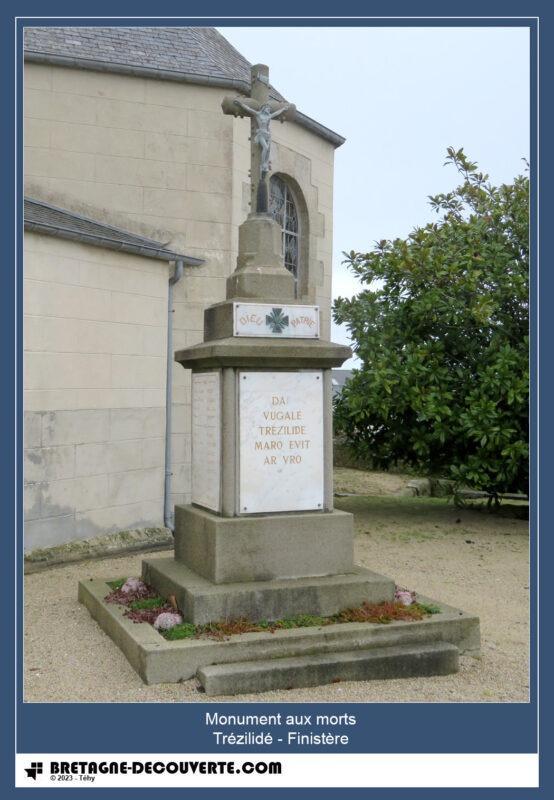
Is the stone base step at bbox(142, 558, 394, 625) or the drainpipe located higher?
the drainpipe

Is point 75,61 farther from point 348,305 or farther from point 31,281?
point 348,305

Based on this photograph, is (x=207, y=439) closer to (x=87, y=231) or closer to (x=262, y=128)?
(x=262, y=128)

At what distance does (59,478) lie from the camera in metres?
8.74

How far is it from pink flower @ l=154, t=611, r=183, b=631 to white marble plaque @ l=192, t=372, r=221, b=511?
88 centimetres

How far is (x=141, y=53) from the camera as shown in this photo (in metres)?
11.1

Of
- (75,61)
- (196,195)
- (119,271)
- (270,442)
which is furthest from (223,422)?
(75,61)

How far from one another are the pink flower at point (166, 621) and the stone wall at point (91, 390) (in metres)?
3.48

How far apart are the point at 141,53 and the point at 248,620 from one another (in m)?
8.63

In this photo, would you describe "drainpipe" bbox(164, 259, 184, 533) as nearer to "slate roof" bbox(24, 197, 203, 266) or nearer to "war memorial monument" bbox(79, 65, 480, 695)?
"slate roof" bbox(24, 197, 203, 266)

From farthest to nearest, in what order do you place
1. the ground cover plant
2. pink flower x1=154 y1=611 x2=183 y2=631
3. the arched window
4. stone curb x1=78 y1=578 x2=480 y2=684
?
the arched window, pink flower x1=154 y1=611 x2=183 y2=631, the ground cover plant, stone curb x1=78 y1=578 x2=480 y2=684

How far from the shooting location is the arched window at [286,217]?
12539 mm

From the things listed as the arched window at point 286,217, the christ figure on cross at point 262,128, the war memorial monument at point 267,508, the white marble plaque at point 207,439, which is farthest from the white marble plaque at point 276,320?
the arched window at point 286,217

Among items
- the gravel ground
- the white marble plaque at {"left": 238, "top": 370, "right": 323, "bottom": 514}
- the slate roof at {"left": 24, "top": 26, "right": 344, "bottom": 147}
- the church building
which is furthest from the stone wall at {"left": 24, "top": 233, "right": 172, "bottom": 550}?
the white marble plaque at {"left": 238, "top": 370, "right": 323, "bottom": 514}

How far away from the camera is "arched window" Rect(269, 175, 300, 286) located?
12539mm
